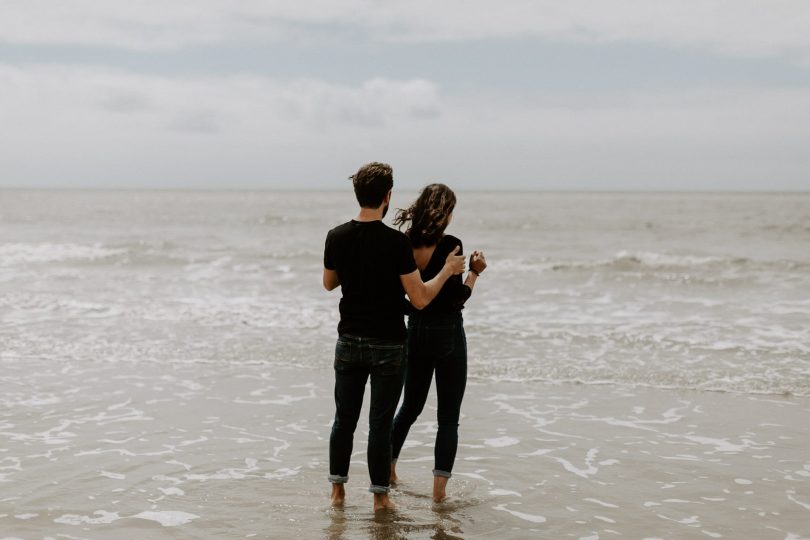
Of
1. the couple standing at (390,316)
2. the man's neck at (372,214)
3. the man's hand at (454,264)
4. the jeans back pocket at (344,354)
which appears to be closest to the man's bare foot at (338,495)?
the couple standing at (390,316)

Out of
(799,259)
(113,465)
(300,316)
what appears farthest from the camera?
(799,259)

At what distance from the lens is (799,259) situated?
82.7 feet

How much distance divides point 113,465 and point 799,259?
24138 mm

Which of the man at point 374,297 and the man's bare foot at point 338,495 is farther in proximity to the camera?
the man's bare foot at point 338,495

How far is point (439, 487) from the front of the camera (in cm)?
521

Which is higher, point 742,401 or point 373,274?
point 373,274

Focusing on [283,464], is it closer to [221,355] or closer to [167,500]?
[167,500]

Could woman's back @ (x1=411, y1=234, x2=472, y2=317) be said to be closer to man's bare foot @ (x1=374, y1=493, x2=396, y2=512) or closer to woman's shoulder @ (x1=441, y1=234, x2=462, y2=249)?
woman's shoulder @ (x1=441, y1=234, x2=462, y2=249)

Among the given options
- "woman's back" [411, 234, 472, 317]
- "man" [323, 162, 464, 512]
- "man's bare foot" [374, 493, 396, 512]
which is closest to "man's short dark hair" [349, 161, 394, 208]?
"man" [323, 162, 464, 512]

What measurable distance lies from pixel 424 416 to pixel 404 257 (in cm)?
326

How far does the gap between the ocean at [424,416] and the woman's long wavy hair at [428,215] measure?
170cm

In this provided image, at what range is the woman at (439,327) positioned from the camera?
15.7 ft

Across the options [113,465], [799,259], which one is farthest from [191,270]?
[799,259]

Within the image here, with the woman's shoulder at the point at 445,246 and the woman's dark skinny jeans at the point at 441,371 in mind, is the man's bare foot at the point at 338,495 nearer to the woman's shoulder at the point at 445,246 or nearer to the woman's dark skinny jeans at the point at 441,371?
the woman's dark skinny jeans at the point at 441,371
